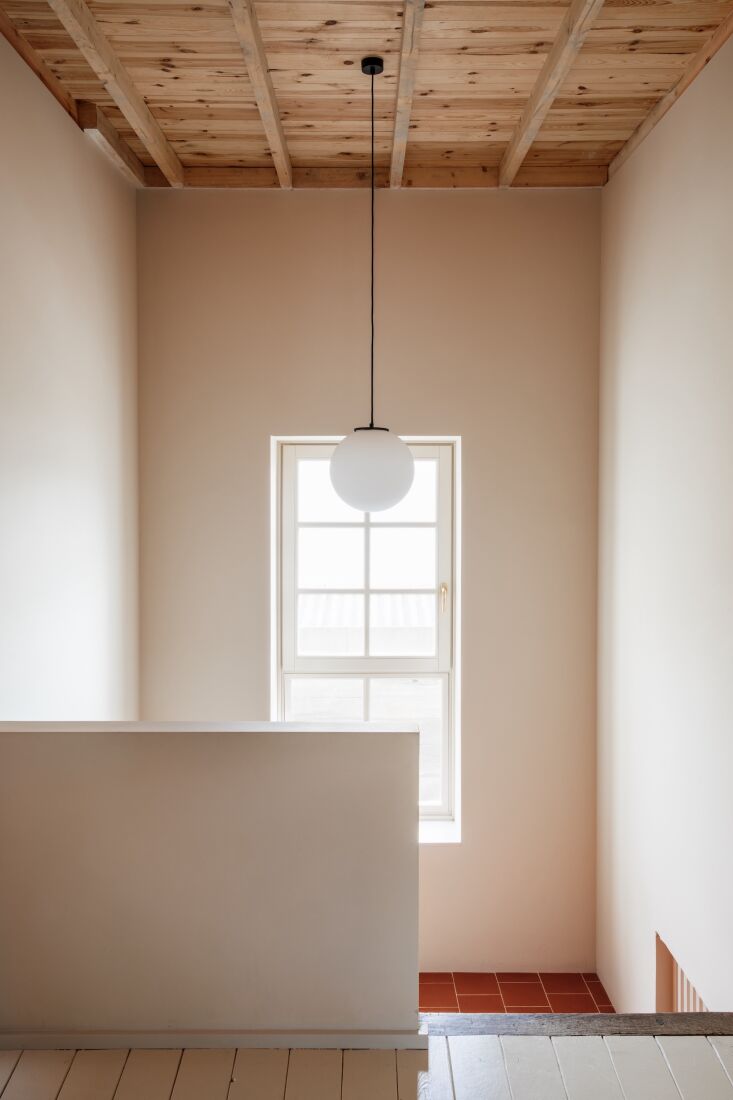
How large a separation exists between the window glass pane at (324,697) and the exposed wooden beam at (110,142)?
2.19m

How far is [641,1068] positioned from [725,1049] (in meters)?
0.21

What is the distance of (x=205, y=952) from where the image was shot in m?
1.96

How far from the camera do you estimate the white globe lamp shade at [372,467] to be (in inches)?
103

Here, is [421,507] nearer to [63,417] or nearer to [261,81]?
[63,417]

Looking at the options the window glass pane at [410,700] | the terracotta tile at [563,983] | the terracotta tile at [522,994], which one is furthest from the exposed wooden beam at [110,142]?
the terracotta tile at [563,983]

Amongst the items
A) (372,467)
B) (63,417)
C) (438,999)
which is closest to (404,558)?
(372,467)

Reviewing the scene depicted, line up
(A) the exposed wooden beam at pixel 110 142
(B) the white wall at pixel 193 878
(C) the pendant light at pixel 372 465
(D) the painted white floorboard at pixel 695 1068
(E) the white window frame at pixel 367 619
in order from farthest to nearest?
(E) the white window frame at pixel 367 619, (A) the exposed wooden beam at pixel 110 142, (C) the pendant light at pixel 372 465, (B) the white wall at pixel 193 878, (D) the painted white floorboard at pixel 695 1068

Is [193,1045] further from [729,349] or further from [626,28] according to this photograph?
[626,28]

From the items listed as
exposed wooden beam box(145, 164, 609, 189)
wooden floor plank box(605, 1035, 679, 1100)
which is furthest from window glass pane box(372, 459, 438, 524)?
wooden floor plank box(605, 1035, 679, 1100)

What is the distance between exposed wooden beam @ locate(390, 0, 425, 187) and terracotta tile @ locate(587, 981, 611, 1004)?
3.39 meters

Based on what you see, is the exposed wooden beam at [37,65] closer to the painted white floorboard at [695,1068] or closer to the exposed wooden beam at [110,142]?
the exposed wooden beam at [110,142]

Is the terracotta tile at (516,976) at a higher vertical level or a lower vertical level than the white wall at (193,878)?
lower

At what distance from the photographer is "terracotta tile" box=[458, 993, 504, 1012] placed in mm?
3330

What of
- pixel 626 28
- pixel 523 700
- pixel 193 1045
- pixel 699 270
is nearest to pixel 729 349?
pixel 699 270
